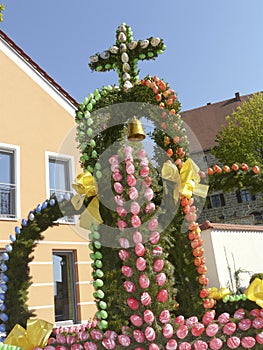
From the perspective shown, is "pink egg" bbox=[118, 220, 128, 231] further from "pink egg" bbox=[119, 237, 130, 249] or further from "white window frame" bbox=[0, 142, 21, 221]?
"white window frame" bbox=[0, 142, 21, 221]

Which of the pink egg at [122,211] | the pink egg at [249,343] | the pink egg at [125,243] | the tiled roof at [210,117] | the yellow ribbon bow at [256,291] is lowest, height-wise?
the pink egg at [249,343]

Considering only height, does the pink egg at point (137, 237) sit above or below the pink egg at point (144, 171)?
below

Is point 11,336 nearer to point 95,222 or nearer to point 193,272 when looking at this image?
point 95,222

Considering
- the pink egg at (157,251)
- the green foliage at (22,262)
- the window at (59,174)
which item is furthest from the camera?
the window at (59,174)

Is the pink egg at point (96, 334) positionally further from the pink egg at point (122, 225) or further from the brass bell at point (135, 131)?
the brass bell at point (135, 131)

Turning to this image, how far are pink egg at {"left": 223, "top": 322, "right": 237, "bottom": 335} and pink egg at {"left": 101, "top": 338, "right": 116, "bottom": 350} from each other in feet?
2.02

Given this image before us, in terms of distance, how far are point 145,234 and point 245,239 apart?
33.7ft

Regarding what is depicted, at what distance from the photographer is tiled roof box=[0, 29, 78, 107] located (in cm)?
849

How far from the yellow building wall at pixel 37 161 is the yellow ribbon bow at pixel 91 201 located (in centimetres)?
497

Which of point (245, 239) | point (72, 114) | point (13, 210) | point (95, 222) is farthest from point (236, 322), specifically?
point (245, 239)

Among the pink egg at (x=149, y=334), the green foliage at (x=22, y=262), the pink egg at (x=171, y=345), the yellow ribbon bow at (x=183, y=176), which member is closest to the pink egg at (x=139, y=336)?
the pink egg at (x=149, y=334)

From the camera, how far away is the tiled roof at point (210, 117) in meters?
29.8

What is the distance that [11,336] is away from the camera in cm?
254

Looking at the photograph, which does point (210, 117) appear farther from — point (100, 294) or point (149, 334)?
point (149, 334)
